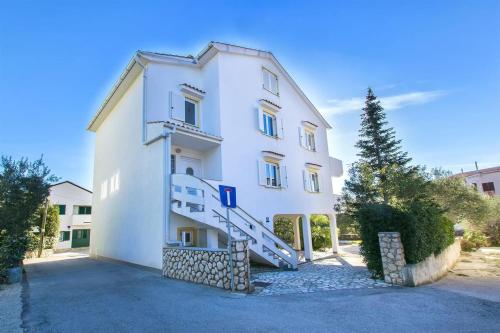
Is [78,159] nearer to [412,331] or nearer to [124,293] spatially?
[124,293]

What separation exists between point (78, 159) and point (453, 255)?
26588mm

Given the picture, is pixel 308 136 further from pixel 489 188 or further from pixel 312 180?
pixel 489 188

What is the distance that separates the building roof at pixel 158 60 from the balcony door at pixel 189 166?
5.07 metres

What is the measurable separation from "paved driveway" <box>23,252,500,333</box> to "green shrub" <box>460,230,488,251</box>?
14.8 metres

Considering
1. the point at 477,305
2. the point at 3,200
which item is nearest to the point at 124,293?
the point at 3,200

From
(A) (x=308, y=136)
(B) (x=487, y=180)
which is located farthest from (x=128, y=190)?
(B) (x=487, y=180)

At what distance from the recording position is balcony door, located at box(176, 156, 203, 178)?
13438 millimetres

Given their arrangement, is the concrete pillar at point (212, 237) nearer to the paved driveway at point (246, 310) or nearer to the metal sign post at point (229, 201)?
the paved driveway at point (246, 310)

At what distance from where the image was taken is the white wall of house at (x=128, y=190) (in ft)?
37.0

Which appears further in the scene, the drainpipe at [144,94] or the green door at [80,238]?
the green door at [80,238]

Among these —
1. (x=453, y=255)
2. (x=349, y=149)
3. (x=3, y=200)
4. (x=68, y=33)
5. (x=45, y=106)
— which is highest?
(x=68, y=33)

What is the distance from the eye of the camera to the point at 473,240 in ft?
63.0

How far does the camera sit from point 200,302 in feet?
21.0

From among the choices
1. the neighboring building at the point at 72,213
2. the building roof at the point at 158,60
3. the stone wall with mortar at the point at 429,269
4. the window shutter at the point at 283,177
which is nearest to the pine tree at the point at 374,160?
the window shutter at the point at 283,177
